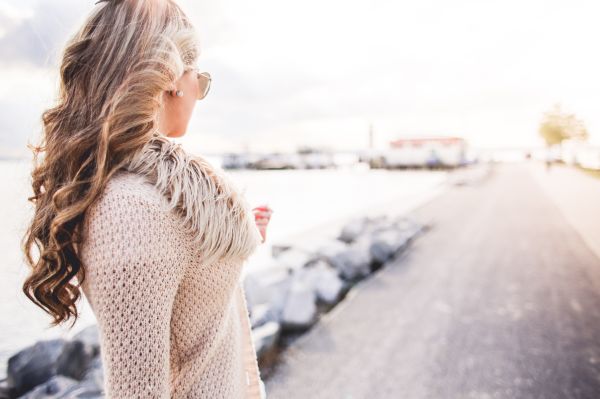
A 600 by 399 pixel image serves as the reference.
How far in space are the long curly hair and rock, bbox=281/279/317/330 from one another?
8.51ft

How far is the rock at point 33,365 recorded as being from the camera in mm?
2176

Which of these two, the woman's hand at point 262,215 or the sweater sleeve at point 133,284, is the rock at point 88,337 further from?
the sweater sleeve at point 133,284

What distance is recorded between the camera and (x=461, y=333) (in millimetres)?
3129

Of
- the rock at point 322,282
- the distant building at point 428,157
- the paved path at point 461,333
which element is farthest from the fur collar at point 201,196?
the distant building at point 428,157

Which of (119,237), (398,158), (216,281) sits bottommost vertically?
(398,158)

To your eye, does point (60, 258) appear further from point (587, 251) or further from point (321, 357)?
point (587, 251)

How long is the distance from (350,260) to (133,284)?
4196 millimetres

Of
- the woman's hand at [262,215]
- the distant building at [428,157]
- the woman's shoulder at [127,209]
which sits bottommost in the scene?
the distant building at [428,157]

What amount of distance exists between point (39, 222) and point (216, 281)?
325mm

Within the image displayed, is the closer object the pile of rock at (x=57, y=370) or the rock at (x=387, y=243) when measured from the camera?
the pile of rock at (x=57, y=370)

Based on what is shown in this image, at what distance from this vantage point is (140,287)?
2.12 ft

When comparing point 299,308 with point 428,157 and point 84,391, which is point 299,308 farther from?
point 428,157

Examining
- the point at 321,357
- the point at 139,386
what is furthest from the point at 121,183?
the point at 321,357

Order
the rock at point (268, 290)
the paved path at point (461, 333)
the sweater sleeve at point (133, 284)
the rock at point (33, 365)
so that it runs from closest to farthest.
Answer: the sweater sleeve at point (133, 284)
the rock at point (33, 365)
the paved path at point (461, 333)
the rock at point (268, 290)
